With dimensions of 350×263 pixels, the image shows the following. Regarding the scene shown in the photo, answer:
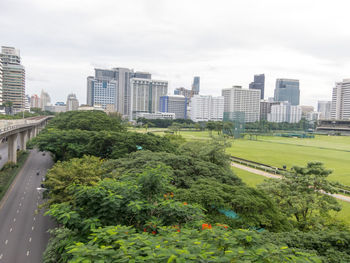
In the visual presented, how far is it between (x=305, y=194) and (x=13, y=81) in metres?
139

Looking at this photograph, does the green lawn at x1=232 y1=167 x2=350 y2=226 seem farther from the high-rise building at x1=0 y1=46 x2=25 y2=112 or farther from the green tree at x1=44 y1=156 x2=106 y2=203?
the high-rise building at x1=0 y1=46 x2=25 y2=112

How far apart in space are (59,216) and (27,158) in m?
53.7

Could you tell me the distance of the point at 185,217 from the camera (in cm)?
1038

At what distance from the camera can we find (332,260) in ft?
30.9

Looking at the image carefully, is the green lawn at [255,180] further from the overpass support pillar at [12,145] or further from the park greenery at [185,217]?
the overpass support pillar at [12,145]

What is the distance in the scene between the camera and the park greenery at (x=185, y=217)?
21.6ft

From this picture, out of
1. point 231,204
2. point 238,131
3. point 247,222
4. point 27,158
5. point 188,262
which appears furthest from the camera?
point 238,131

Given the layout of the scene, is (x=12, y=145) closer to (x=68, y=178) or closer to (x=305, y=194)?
(x=68, y=178)

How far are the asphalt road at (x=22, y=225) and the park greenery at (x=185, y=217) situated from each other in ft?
12.4

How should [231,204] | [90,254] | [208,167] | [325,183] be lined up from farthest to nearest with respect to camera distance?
[208,167]
[325,183]
[231,204]
[90,254]

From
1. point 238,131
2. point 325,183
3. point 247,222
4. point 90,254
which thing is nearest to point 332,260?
point 247,222

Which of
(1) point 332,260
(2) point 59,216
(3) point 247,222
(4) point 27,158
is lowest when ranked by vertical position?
(4) point 27,158

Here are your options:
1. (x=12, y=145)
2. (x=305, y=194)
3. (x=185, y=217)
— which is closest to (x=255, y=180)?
(x=305, y=194)

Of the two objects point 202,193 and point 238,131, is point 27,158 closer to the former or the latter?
point 202,193
